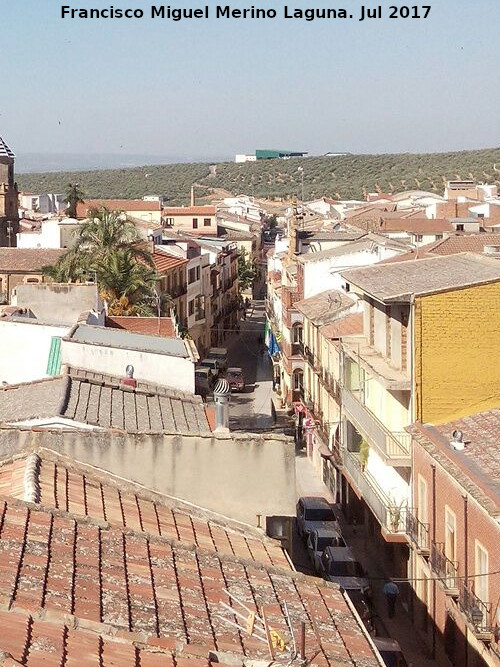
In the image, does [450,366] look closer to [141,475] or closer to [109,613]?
[141,475]

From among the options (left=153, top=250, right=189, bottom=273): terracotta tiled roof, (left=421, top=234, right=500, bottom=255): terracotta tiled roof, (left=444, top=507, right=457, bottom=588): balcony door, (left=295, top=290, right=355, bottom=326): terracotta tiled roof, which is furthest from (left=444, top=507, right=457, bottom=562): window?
(left=153, top=250, right=189, bottom=273): terracotta tiled roof

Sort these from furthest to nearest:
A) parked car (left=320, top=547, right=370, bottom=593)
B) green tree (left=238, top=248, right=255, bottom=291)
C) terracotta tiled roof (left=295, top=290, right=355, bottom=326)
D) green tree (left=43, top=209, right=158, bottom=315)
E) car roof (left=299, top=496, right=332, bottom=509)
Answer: green tree (left=238, top=248, right=255, bottom=291) < green tree (left=43, top=209, right=158, bottom=315) < terracotta tiled roof (left=295, top=290, right=355, bottom=326) < car roof (left=299, top=496, right=332, bottom=509) < parked car (left=320, top=547, right=370, bottom=593)

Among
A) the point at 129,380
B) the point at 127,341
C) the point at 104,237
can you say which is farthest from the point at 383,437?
the point at 104,237

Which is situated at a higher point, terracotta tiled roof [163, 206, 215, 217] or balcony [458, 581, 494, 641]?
terracotta tiled roof [163, 206, 215, 217]

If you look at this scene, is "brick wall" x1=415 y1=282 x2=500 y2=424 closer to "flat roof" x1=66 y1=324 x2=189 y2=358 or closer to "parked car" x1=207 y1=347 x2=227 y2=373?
"flat roof" x1=66 y1=324 x2=189 y2=358

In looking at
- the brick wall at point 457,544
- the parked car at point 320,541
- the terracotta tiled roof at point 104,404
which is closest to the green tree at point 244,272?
the parked car at point 320,541

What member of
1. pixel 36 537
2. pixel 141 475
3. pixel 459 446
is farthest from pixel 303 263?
→ pixel 36 537

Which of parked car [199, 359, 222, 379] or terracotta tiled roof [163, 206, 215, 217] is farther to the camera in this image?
terracotta tiled roof [163, 206, 215, 217]

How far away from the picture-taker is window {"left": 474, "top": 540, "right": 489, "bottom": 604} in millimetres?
19500

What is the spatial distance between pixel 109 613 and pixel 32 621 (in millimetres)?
968

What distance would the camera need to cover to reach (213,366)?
6209 centimetres

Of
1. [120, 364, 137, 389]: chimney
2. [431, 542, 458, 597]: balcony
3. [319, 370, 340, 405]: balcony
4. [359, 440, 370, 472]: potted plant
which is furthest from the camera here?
[319, 370, 340, 405]: balcony

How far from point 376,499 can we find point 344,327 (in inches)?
533

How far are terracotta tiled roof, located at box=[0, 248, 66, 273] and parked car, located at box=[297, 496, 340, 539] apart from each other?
103 ft
